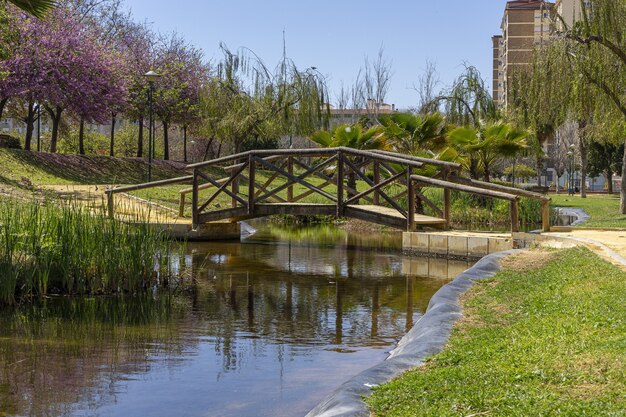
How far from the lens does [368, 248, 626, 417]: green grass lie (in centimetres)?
474

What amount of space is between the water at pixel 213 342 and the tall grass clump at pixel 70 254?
0.27 meters

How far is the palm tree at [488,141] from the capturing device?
24812 millimetres

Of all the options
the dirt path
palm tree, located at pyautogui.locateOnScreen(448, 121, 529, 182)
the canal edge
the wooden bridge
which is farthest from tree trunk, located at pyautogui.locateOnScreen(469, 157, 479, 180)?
the canal edge

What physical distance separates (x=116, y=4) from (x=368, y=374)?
47.4m

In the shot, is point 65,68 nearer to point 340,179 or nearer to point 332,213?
point 332,213

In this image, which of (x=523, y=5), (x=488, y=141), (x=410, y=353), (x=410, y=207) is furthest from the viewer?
(x=523, y=5)

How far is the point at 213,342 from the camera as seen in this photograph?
8.64 metres

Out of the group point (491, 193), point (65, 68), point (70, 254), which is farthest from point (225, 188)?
point (65, 68)

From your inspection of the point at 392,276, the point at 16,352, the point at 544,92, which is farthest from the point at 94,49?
the point at 16,352

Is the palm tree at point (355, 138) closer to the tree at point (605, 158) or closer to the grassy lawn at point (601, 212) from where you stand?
the grassy lawn at point (601, 212)

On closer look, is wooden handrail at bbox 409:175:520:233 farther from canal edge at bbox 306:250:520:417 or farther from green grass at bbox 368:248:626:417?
green grass at bbox 368:248:626:417

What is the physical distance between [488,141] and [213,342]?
58.1 ft

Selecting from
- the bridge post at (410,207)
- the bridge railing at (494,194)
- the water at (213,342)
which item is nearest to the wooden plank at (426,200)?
the bridge railing at (494,194)

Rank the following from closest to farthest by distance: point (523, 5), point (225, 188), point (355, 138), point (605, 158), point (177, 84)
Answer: point (225, 188) → point (355, 138) → point (177, 84) → point (605, 158) → point (523, 5)
